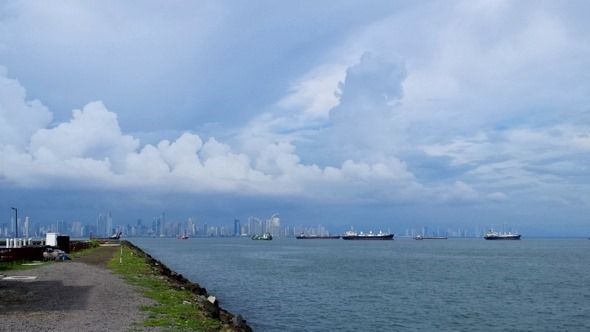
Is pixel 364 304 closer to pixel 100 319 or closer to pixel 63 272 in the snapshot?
pixel 63 272

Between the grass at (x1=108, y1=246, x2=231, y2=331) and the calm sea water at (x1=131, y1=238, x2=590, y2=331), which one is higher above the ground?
the grass at (x1=108, y1=246, x2=231, y2=331)

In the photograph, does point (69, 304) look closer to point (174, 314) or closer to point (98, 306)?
point (98, 306)

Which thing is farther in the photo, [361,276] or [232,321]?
[361,276]

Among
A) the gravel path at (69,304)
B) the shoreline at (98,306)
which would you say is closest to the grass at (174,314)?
the shoreline at (98,306)

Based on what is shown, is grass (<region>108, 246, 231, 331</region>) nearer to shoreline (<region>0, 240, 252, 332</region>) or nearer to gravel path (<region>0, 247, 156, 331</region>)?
shoreline (<region>0, 240, 252, 332</region>)

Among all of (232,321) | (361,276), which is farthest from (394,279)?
(232,321)

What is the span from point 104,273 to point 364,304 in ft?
74.3

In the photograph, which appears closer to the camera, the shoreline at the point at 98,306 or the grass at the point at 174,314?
the shoreline at the point at 98,306

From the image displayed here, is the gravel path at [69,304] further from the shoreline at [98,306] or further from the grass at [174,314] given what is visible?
the grass at [174,314]

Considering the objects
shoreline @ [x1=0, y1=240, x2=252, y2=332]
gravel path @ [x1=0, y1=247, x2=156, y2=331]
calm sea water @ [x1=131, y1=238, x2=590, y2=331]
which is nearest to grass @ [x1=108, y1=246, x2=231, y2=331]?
shoreline @ [x1=0, y1=240, x2=252, y2=332]

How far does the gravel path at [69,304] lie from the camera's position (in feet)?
71.1

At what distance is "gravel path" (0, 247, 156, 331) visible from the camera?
21672mm

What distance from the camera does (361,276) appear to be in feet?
245

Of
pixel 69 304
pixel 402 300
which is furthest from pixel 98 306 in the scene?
pixel 402 300
